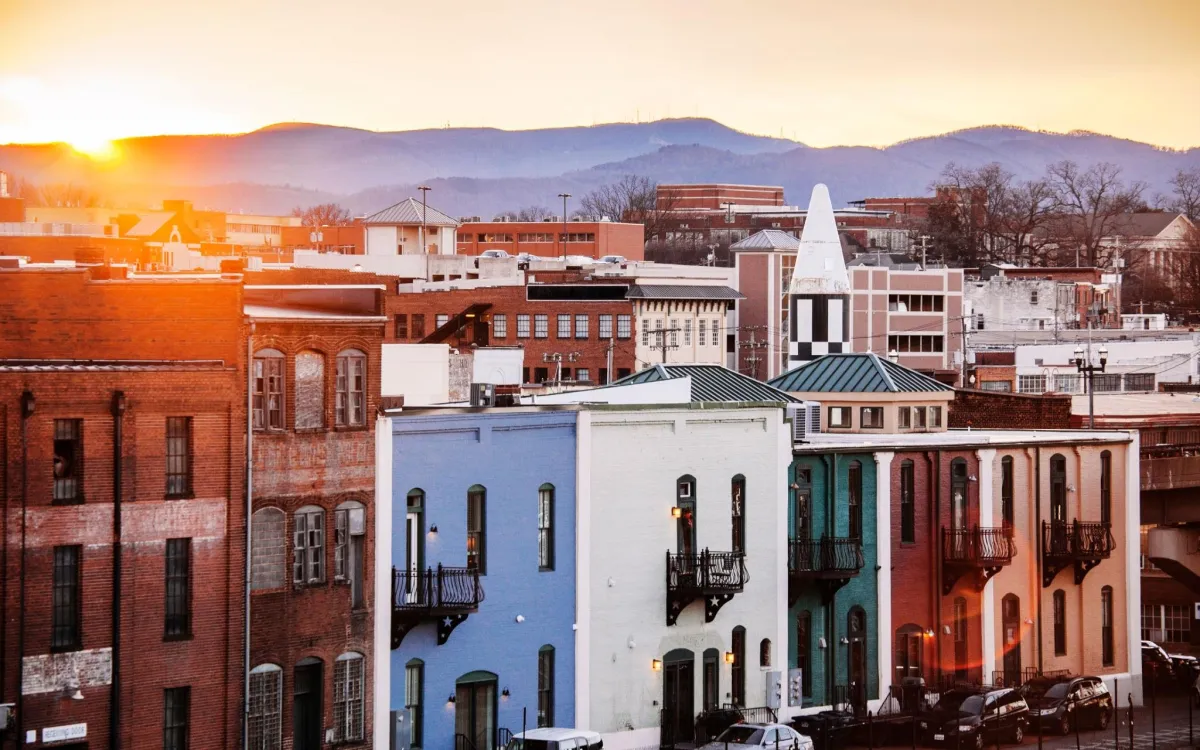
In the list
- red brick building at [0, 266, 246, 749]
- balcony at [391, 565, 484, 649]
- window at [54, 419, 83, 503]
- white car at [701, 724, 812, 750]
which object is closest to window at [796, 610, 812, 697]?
white car at [701, 724, 812, 750]

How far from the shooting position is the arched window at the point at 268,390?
46875mm

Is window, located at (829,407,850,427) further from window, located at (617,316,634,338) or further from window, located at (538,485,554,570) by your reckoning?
window, located at (617,316,634,338)

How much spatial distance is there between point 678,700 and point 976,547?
12.7 metres

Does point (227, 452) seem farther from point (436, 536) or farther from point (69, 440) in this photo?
point (436, 536)

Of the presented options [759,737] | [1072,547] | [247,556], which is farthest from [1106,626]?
[247,556]

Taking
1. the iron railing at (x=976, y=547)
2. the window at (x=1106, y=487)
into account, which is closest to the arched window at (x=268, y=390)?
the iron railing at (x=976, y=547)

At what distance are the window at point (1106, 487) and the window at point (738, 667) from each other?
17375mm

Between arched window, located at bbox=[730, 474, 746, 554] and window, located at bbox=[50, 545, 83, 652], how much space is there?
20.8m

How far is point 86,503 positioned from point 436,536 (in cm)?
988

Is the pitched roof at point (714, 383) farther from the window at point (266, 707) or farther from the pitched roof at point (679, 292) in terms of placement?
the pitched roof at point (679, 292)

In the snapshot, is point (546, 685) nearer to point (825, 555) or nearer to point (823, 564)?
point (823, 564)

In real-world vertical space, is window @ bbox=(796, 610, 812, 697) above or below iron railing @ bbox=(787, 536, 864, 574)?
below

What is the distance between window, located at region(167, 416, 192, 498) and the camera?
1783 inches

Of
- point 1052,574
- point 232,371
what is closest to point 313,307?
point 232,371
